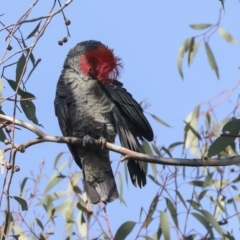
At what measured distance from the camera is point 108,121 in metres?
3.45

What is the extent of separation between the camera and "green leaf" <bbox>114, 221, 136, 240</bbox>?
347 cm

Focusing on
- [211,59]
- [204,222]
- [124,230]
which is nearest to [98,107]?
[124,230]

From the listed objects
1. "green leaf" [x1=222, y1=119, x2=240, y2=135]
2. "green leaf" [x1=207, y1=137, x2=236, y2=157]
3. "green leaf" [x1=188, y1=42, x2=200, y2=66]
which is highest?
"green leaf" [x1=188, y1=42, x2=200, y2=66]

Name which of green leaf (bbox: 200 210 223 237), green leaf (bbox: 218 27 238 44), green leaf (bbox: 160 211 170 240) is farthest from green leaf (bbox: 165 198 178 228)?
green leaf (bbox: 218 27 238 44)

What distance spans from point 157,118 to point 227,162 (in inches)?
59.5

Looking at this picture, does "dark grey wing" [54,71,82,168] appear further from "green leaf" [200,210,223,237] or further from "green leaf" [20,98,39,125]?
"green leaf" [200,210,223,237]

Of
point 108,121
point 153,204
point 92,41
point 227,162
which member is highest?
point 92,41

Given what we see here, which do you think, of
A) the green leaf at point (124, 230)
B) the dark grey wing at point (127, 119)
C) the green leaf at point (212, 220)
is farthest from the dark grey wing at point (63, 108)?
the green leaf at point (212, 220)

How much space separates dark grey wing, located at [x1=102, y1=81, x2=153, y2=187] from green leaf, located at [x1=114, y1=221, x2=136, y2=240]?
0.42 m

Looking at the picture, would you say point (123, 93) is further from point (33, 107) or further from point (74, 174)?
point (74, 174)

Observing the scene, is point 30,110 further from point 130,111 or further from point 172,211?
point 172,211

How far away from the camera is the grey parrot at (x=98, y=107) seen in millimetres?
3404

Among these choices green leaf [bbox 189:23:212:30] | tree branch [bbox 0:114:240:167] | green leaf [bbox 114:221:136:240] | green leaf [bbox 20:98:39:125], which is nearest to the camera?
tree branch [bbox 0:114:240:167]

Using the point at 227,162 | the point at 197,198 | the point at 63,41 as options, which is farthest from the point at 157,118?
the point at 227,162
